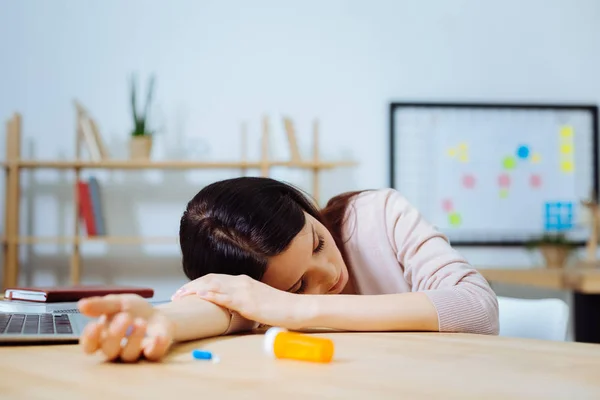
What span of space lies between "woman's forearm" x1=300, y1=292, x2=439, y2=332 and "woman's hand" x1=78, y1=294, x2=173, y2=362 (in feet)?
0.75

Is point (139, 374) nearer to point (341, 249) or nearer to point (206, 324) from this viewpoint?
point (206, 324)

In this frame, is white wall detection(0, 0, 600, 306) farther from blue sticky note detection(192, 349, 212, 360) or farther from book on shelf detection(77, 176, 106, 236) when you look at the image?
blue sticky note detection(192, 349, 212, 360)

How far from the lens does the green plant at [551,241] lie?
336cm

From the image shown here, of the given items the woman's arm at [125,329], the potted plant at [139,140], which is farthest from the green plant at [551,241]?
the woman's arm at [125,329]

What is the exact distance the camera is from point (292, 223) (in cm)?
103

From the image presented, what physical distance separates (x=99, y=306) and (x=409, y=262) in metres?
0.71

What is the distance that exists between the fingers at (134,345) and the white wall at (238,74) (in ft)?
9.05

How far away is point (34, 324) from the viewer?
32.6 inches

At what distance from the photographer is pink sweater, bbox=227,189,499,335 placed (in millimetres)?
929

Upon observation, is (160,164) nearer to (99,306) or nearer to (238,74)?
(238,74)

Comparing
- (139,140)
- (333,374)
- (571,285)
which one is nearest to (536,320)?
(333,374)

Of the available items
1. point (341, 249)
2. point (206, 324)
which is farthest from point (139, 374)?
point (341, 249)

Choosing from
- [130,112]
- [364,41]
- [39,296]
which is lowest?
[39,296]

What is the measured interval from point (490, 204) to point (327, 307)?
9.44 feet
